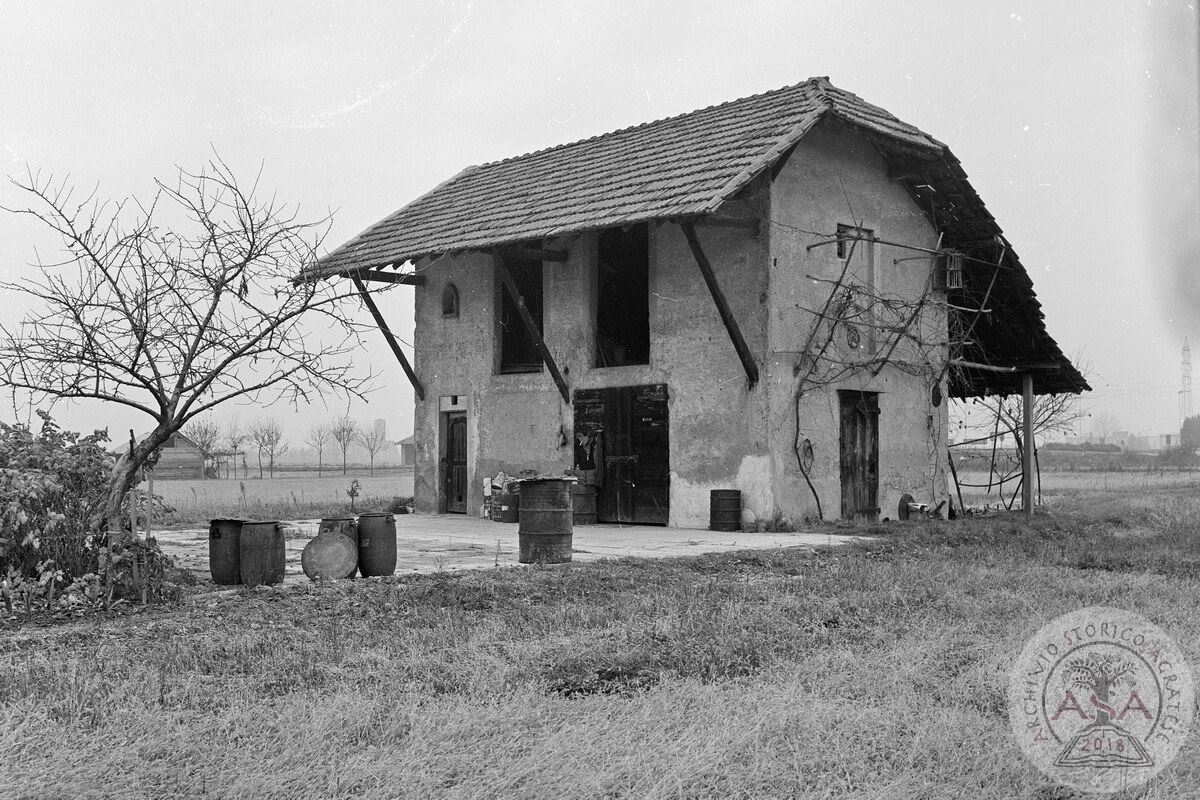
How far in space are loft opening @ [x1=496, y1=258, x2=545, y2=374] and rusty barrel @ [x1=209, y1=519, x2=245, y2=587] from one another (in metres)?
9.76

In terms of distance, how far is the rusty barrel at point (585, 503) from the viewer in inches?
671

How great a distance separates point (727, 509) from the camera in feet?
50.0

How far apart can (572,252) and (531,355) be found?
2117 millimetres

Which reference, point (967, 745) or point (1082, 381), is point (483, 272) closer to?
point (1082, 381)

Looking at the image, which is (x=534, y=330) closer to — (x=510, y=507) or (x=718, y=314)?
(x=510, y=507)

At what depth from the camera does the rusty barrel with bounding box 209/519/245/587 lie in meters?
9.19

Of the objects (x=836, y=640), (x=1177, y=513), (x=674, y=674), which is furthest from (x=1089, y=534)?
(x=674, y=674)

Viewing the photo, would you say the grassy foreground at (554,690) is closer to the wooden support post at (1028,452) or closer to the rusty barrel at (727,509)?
the rusty barrel at (727,509)

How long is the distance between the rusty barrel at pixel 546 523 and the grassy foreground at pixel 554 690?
1.45 m

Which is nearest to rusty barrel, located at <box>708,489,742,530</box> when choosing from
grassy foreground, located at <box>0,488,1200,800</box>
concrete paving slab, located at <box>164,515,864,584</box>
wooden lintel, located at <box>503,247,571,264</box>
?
concrete paving slab, located at <box>164,515,864,584</box>

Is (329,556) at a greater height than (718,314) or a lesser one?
lesser

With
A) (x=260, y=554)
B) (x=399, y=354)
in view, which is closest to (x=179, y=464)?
(x=399, y=354)

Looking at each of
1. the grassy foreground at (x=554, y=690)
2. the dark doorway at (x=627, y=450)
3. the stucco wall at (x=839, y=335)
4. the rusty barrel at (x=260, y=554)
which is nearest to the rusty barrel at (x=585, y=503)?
the dark doorway at (x=627, y=450)

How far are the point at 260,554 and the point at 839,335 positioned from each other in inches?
395
